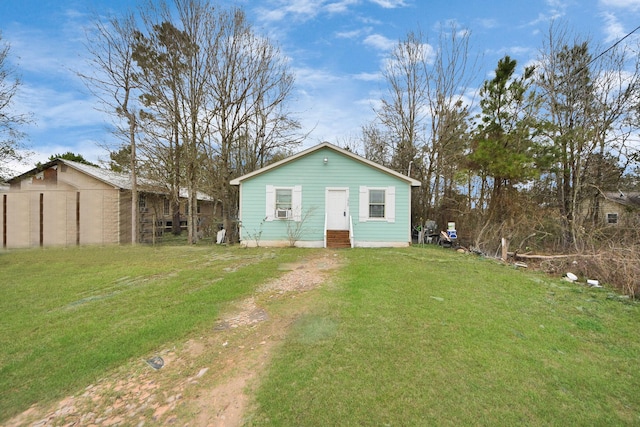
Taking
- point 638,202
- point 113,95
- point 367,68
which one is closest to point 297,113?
point 367,68

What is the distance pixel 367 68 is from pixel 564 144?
34.8 feet

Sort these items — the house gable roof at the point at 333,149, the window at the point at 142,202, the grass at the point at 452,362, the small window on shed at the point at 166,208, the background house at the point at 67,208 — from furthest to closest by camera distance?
the small window on shed at the point at 166,208 < the window at the point at 142,202 < the background house at the point at 67,208 < the house gable roof at the point at 333,149 < the grass at the point at 452,362

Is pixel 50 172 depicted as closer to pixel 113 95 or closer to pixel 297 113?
pixel 113 95

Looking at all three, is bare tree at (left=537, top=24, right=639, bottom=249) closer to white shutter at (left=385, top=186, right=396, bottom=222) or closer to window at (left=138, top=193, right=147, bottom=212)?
white shutter at (left=385, top=186, right=396, bottom=222)

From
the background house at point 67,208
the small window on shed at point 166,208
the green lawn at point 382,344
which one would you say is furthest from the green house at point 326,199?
the small window on shed at point 166,208

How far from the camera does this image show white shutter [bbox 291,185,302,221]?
11.8m

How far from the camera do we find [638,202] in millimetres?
13461

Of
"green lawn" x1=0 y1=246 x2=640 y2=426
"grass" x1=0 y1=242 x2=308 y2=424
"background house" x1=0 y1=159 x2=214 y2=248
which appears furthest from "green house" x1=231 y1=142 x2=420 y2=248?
"background house" x1=0 y1=159 x2=214 y2=248

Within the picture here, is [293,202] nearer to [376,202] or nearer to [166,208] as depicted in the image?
[376,202]

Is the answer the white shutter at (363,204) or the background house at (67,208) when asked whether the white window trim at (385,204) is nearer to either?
the white shutter at (363,204)

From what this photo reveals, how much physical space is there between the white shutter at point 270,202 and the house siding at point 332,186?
157mm

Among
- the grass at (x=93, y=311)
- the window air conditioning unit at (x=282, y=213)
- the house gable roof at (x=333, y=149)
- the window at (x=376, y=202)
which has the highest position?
the house gable roof at (x=333, y=149)

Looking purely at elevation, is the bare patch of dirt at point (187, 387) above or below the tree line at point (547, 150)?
below

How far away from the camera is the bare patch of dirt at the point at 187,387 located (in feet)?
7.73
